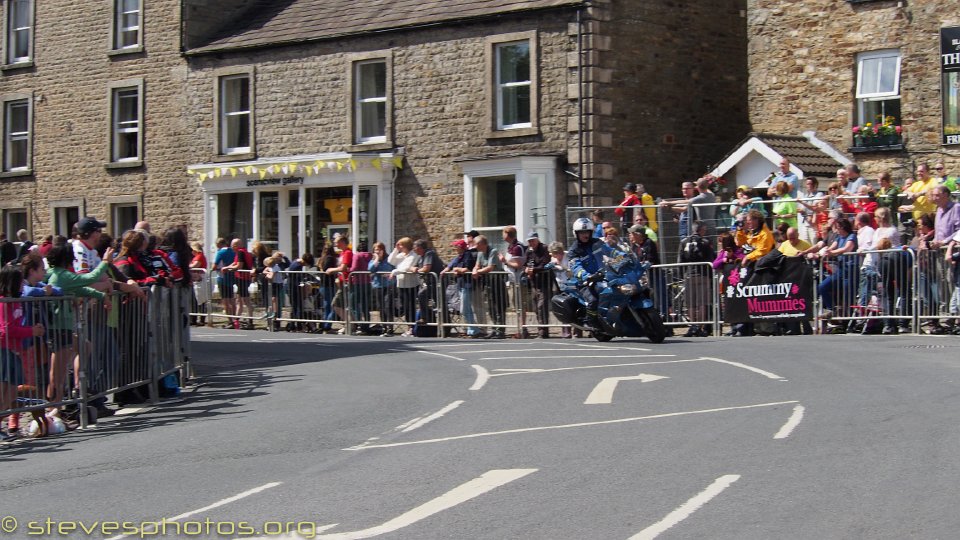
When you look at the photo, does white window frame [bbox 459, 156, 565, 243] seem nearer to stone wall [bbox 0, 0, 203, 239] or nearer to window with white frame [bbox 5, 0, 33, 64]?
stone wall [bbox 0, 0, 203, 239]

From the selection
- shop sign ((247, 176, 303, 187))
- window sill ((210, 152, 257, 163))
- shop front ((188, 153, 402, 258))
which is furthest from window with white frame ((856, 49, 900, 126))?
window sill ((210, 152, 257, 163))

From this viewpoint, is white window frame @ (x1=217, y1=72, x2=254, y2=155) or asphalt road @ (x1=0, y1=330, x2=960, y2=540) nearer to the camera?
asphalt road @ (x1=0, y1=330, x2=960, y2=540)

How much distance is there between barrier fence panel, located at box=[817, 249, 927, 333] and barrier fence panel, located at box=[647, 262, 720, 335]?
1869 millimetres

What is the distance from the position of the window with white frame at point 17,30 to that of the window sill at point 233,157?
9.12 m

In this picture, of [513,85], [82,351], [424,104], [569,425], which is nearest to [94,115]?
[424,104]

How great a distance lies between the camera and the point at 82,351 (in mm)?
14117

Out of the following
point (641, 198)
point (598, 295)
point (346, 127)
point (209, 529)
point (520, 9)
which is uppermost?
point (520, 9)

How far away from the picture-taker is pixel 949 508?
8422 millimetres

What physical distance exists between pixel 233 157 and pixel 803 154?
51.4 ft

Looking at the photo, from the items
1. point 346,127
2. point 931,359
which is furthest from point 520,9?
point 931,359

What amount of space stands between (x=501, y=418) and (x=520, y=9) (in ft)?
67.8

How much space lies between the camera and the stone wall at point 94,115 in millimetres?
39562

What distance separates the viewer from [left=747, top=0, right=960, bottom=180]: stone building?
97.9 feet

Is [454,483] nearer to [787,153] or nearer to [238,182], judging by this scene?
[787,153]
